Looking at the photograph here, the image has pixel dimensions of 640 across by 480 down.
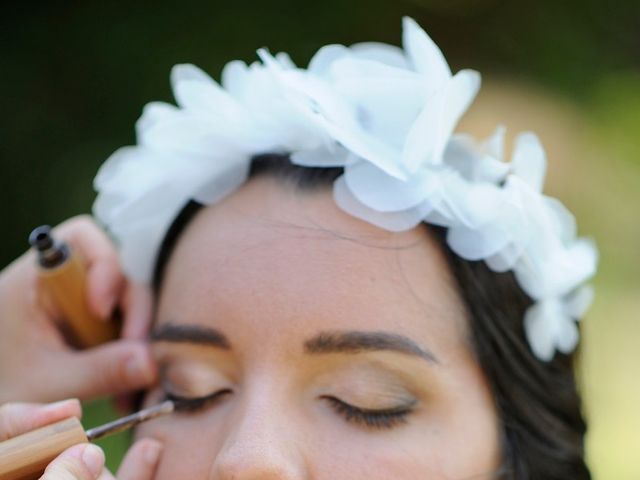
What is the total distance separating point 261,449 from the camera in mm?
1291

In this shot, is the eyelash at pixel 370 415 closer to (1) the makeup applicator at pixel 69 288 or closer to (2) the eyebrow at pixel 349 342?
(2) the eyebrow at pixel 349 342

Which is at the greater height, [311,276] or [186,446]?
[311,276]

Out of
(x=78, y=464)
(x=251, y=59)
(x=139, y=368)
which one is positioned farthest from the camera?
(x=251, y=59)

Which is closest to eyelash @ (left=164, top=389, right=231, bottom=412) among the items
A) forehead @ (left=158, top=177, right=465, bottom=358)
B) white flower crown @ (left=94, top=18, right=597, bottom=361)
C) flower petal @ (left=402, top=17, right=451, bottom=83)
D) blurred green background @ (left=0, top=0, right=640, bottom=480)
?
forehead @ (left=158, top=177, right=465, bottom=358)

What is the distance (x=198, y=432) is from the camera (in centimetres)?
145

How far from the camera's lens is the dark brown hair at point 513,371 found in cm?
151

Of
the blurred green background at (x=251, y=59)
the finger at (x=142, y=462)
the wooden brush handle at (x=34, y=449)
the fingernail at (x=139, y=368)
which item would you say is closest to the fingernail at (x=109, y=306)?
the fingernail at (x=139, y=368)

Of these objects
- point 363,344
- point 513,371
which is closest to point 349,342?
point 363,344

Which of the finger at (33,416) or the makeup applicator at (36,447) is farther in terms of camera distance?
the finger at (33,416)

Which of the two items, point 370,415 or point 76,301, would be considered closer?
point 370,415

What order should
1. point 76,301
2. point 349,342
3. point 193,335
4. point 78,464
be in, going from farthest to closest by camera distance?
1. point 76,301
2. point 193,335
3. point 349,342
4. point 78,464

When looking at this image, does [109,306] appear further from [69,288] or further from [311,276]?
[311,276]

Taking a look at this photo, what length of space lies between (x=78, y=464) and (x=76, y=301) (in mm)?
520

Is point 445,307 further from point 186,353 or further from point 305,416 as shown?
point 186,353
